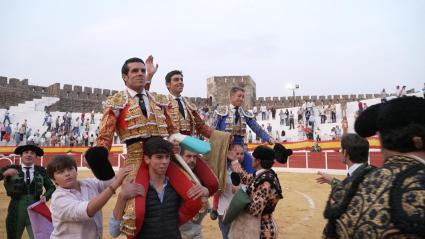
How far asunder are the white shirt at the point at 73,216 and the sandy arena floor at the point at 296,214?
121 inches

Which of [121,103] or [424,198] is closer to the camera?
[424,198]

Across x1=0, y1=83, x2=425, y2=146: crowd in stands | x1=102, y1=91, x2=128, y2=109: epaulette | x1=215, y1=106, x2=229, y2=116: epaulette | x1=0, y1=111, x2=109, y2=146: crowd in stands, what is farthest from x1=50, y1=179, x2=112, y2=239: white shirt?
x1=0, y1=111, x2=109, y2=146: crowd in stands

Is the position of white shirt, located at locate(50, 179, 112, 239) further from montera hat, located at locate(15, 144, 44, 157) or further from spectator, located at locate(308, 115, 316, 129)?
spectator, located at locate(308, 115, 316, 129)

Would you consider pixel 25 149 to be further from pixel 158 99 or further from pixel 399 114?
pixel 399 114

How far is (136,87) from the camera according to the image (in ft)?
9.54

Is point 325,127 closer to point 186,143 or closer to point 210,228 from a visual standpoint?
point 210,228

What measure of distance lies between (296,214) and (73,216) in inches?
223

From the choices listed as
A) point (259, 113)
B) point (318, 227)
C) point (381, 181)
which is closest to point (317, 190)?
point (318, 227)

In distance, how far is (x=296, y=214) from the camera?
7266 millimetres

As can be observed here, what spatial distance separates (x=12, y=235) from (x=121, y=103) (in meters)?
2.55

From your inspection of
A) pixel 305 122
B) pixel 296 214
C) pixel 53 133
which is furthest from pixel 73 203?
pixel 53 133

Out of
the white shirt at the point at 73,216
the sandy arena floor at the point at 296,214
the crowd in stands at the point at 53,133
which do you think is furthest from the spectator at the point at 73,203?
the crowd in stands at the point at 53,133

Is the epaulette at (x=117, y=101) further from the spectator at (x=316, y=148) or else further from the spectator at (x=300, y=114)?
the spectator at (x=300, y=114)

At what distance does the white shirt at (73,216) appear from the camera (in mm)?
2352
